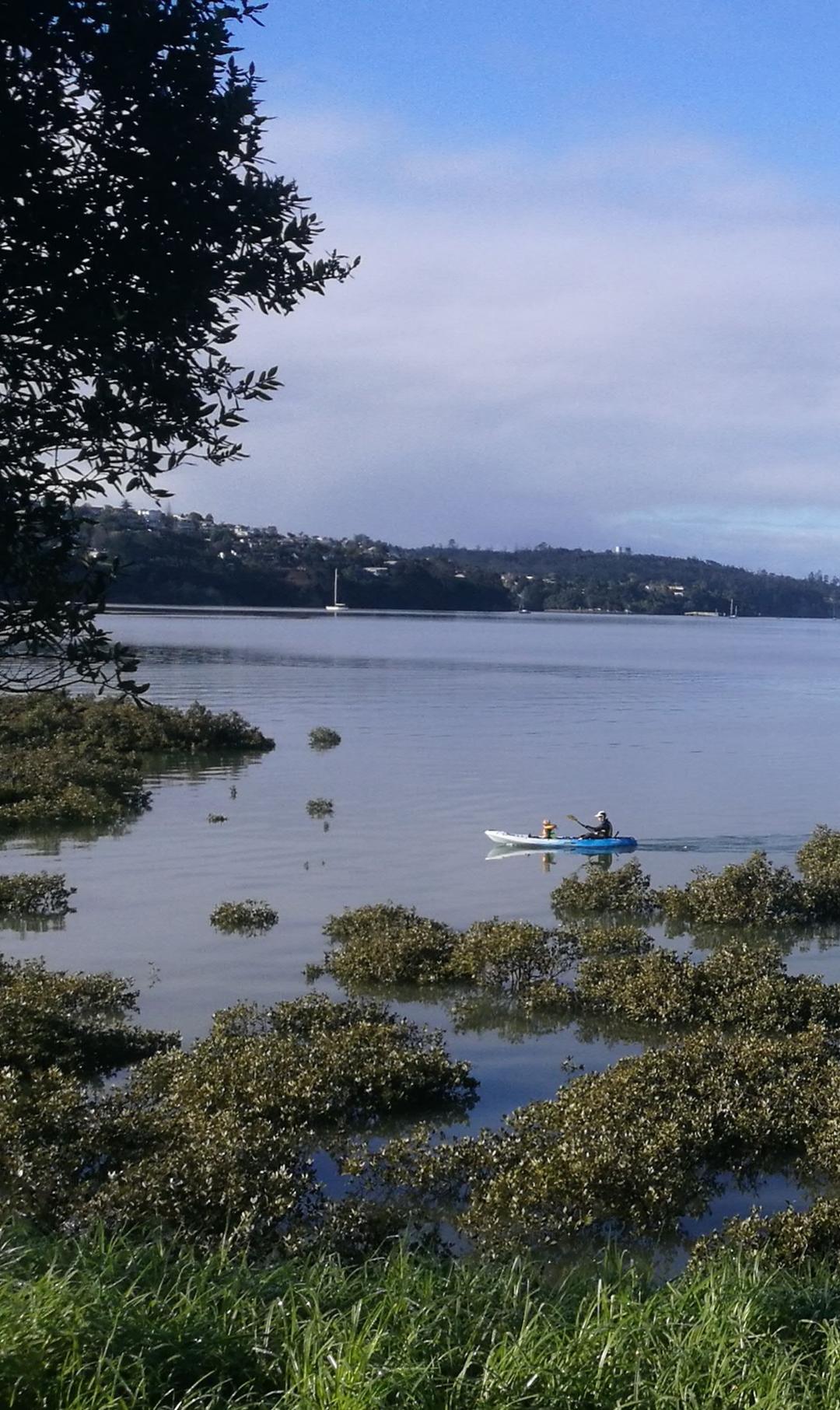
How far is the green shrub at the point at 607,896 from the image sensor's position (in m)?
24.6

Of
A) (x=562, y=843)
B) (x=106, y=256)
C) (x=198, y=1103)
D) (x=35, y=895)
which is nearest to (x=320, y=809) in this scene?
(x=562, y=843)

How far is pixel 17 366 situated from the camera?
26.9 ft

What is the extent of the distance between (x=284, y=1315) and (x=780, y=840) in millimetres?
28090

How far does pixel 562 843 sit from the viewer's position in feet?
99.5

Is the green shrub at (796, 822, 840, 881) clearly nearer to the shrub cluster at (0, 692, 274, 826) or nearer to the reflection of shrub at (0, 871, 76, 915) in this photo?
the reflection of shrub at (0, 871, 76, 915)

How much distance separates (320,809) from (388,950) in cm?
1574

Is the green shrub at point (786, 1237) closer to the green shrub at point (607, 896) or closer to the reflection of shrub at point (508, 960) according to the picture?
the reflection of shrub at point (508, 960)

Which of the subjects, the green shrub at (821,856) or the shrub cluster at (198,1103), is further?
the green shrub at (821,856)

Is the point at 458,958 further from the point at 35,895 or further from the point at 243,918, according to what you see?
the point at 35,895

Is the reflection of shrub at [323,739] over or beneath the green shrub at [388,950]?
over

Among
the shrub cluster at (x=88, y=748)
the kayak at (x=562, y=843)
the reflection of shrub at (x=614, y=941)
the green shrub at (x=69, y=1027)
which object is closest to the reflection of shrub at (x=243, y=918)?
the green shrub at (x=69, y=1027)

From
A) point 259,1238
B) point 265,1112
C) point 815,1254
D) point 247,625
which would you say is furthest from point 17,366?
point 247,625

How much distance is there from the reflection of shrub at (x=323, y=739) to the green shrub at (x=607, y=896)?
25.5m

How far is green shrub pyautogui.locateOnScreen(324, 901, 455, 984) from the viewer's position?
756 inches
